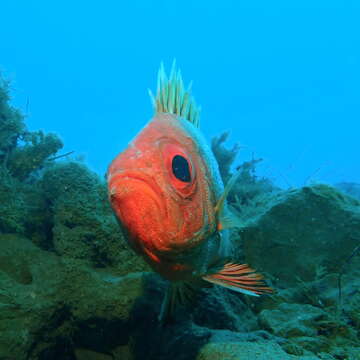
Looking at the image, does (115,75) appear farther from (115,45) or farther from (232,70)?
(232,70)

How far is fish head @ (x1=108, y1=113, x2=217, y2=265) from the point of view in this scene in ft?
5.16

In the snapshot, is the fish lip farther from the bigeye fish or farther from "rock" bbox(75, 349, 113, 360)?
"rock" bbox(75, 349, 113, 360)

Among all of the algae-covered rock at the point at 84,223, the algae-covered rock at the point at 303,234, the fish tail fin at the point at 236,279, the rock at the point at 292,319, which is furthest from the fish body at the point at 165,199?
the algae-covered rock at the point at 303,234

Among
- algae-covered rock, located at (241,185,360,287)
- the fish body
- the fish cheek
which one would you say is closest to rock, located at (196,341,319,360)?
the fish body

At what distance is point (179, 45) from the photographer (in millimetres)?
187000

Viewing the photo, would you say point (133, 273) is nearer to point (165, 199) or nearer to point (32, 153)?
point (165, 199)

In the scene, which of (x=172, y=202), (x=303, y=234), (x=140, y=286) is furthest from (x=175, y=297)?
(x=303, y=234)

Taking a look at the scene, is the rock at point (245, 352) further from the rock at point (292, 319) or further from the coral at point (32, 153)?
the coral at point (32, 153)

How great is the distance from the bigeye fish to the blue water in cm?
14362

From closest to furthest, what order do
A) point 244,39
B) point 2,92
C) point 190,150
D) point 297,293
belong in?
point 190,150
point 297,293
point 2,92
point 244,39

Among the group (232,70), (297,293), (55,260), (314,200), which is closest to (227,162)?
(314,200)

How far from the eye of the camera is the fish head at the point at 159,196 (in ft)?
5.16

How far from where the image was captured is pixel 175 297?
2.70 metres

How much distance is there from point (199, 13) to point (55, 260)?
212200mm
